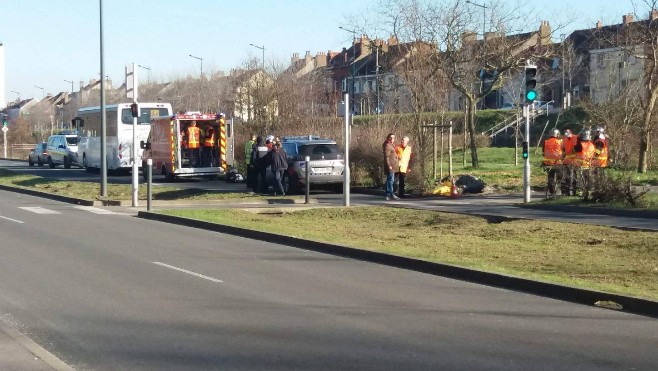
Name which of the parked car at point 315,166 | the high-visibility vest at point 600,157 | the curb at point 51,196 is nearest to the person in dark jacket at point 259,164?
the parked car at point 315,166

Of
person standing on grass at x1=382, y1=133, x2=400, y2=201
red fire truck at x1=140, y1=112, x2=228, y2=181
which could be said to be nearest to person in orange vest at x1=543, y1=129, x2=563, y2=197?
person standing on grass at x1=382, y1=133, x2=400, y2=201

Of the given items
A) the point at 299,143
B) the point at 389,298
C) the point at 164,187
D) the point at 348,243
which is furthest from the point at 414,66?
the point at 389,298

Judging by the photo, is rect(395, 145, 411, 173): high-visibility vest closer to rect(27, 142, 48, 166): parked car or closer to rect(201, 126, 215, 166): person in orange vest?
rect(201, 126, 215, 166): person in orange vest

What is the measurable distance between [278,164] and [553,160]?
835 centimetres

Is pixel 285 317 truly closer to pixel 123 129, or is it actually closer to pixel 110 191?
pixel 110 191

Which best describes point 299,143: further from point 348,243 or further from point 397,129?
point 348,243

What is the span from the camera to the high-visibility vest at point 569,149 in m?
23.8

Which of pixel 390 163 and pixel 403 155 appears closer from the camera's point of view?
pixel 390 163

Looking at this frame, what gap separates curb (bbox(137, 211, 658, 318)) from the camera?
10.7 m

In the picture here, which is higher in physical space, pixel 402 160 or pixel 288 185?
pixel 402 160

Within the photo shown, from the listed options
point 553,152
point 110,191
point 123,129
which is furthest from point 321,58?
Result: point 553,152

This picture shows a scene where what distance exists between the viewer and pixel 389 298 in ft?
37.7

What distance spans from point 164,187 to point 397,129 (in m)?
8.75

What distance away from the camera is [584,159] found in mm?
23312
